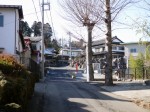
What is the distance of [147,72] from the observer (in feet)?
119

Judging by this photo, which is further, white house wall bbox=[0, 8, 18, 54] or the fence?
white house wall bbox=[0, 8, 18, 54]

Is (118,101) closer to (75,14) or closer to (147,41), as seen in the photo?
(147,41)

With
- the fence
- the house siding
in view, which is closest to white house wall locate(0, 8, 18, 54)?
the house siding

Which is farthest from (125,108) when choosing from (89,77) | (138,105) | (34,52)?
(34,52)

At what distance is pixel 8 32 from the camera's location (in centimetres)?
3641

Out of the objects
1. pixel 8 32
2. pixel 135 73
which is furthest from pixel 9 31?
pixel 135 73

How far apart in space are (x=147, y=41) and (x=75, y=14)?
19.3 meters

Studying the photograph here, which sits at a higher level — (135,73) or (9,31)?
(9,31)

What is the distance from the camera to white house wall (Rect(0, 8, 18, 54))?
3622 cm

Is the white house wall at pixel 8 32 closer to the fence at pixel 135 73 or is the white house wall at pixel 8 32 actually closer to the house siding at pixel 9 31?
the house siding at pixel 9 31

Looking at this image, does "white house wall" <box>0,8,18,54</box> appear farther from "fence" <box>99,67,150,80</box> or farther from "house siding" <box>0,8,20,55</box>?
"fence" <box>99,67,150,80</box>

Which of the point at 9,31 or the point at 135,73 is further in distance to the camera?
the point at 135,73

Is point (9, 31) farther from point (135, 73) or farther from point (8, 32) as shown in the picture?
point (135, 73)

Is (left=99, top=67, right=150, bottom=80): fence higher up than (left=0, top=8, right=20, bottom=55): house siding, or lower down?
lower down
